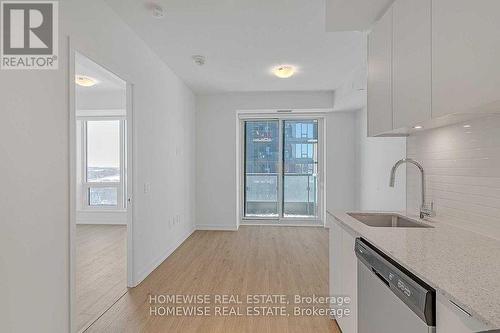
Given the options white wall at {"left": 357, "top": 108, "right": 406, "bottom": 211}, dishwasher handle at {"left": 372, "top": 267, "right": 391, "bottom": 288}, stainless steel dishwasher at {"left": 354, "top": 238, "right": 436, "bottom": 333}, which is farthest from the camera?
white wall at {"left": 357, "top": 108, "right": 406, "bottom": 211}

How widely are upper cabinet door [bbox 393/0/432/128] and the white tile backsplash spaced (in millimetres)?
361

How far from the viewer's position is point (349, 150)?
228 inches

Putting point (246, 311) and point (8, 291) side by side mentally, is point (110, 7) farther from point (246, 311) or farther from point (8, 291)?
point (246, 311)

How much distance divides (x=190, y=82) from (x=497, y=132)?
14.1 feet

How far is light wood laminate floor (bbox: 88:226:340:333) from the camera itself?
233 cm

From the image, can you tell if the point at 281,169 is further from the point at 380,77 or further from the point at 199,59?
the point at 380,77

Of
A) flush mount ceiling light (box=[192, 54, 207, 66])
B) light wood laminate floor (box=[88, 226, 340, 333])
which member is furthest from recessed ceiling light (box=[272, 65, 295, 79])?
light wood laminate floor (box=[88, 226, 340, 333])

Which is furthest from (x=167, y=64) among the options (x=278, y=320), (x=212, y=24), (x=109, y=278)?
(x=278, y=320)

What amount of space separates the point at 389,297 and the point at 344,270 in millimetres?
760

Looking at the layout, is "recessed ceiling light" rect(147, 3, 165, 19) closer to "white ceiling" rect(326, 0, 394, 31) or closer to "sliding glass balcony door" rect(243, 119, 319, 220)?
"white ceiling" rect(326, 0, 394, 31)

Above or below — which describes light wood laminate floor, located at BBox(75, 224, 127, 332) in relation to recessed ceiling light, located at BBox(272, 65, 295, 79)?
below

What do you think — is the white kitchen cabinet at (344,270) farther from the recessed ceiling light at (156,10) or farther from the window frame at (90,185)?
the window frame at (90,185)

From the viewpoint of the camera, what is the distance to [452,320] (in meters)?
0.90

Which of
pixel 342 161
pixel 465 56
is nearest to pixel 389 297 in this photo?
pixel 465 56
